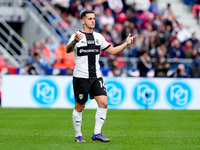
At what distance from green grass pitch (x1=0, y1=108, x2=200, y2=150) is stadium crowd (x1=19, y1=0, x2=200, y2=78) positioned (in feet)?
14.7

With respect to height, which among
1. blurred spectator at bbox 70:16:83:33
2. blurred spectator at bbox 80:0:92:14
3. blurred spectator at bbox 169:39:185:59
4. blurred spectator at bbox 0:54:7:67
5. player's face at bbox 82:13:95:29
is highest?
blurred spectator at bbox 80:0:92:14

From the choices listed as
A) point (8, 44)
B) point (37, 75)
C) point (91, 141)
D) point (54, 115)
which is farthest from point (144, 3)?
point (91, 141)

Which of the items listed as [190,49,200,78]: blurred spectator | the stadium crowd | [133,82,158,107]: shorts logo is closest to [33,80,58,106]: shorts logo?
the stadium crowd

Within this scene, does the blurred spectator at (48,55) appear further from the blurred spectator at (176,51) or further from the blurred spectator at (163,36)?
the blurred spectator at (176,51)

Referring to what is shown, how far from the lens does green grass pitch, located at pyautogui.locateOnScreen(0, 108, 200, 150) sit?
29.3 feet

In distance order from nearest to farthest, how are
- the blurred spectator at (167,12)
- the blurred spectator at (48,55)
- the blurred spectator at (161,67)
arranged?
the blurred spectator at (161,67), the blurred spectator at (48,55), the blurred spectator at (167,12)

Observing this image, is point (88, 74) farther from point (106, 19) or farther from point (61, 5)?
point (61, 5)

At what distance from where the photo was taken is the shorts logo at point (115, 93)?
18.9 metres

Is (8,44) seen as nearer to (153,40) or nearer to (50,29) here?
(50,29)

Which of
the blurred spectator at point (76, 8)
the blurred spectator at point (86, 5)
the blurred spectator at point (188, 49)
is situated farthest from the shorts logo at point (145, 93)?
the blurred spectator at point (76, 8)

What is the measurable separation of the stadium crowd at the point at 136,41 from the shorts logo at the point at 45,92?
1.51m

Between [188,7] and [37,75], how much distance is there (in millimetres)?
11804

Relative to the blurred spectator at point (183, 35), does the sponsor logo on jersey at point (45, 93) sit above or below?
below

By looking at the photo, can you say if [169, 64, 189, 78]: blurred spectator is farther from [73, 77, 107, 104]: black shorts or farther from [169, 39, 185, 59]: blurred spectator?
[73, 77, 107, 104]: black shorts
